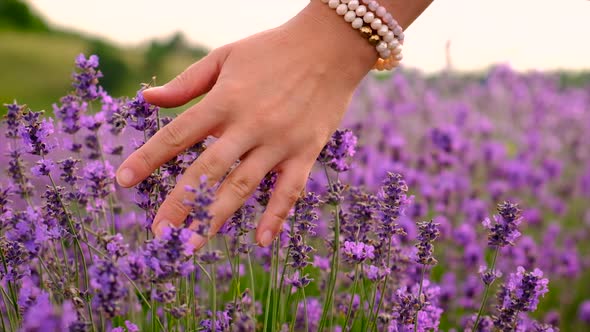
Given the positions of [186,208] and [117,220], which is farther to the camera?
[117,220]

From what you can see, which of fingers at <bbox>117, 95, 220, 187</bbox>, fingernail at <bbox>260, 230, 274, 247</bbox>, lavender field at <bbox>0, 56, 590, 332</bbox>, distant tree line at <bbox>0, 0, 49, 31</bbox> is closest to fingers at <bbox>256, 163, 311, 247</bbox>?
fingernail at <bbox>260, 230, 274, 247</bbox>

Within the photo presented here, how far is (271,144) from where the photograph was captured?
161 centimetres

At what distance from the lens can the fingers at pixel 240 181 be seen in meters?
1.60

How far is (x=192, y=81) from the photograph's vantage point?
1.77 metres

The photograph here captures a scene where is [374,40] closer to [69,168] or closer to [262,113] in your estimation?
[262,113]

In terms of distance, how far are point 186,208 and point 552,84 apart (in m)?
7.07

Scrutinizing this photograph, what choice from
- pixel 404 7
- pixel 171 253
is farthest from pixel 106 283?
pixel 404 7

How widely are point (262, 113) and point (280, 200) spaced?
229mm

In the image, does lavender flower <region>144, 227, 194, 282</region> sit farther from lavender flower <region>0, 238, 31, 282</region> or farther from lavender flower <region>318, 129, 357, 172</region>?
lavender flower <region>318, 129, 357, 172</region>

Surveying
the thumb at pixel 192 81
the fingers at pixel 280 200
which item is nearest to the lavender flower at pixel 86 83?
the thumb at pixel 192 81

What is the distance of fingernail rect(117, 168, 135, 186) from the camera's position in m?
1.61

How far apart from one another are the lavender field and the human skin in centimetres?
12

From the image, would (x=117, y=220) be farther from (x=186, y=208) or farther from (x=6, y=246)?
(x=186, y=208)

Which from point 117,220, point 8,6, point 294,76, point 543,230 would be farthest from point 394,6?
point 8,6
